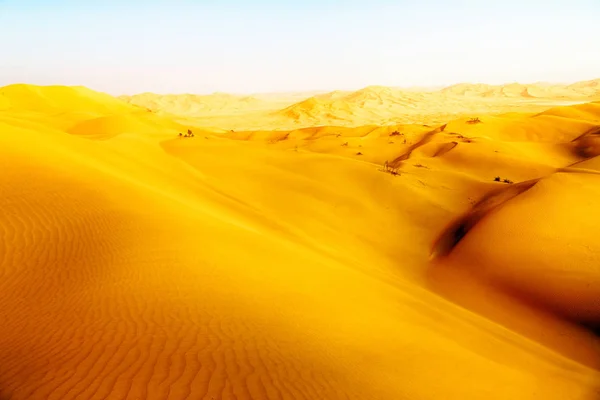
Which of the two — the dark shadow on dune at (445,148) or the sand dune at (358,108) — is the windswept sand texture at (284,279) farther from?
the sand dune at (358,108)

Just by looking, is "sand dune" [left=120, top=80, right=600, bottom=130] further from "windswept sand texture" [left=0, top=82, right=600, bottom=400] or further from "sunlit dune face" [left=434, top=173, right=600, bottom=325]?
"windswept sand texture" [left=0, top=82, right=600, bottom=400]

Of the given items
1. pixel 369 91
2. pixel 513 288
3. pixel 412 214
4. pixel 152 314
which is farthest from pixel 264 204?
pixel 369 91

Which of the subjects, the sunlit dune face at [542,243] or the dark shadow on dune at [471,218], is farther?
the dark shadow on dune at [471,218]

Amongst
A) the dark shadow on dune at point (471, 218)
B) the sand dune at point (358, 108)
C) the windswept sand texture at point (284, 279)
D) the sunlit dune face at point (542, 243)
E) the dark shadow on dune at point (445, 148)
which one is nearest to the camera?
the windswept sand texture at point (284, 279)

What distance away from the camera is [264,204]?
13180 mm

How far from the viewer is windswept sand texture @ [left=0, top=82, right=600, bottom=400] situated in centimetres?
414

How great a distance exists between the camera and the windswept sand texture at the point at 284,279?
4.14m

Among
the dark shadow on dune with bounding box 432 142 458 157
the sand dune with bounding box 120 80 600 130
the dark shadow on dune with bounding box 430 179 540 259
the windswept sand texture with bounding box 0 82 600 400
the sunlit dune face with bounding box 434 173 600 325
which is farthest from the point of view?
the sand dune with bounding box 120 80 600 130

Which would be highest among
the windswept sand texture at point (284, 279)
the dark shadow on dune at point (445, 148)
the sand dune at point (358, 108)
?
the windswept sand texture at point (284, 279)

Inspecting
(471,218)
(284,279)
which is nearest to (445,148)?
(471,218)

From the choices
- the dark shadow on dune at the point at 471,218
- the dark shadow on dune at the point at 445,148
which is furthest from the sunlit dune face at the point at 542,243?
the dark shadow on dune at the point at 445,148

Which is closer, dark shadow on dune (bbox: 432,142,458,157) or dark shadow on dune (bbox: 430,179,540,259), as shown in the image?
dark shadow on dune (bbox: 430,179,540,259)

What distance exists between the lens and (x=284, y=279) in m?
6.77

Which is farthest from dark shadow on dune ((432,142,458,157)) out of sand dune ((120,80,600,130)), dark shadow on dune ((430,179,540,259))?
sand dune ((120,80,600,130))
